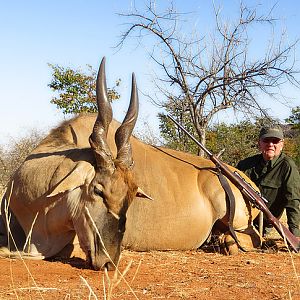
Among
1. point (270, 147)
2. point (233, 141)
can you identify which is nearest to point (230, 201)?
point (270, 147)

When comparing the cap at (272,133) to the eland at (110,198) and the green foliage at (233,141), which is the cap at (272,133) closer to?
the eland at (110,198)

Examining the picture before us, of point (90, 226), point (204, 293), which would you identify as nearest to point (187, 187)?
point (90, 226)

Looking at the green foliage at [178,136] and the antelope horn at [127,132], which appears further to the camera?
the green foliage at [178,136]

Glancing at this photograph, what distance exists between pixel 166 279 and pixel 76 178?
1.02 meters

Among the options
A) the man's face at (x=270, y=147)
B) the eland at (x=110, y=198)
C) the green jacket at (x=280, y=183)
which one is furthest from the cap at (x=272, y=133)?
the eland at (x=110, y=198)

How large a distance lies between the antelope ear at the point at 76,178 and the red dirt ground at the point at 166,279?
0.54m

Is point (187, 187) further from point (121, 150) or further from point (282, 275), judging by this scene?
point (282, 275)

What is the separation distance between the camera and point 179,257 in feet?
15.5

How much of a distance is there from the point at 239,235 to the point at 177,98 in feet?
22.0

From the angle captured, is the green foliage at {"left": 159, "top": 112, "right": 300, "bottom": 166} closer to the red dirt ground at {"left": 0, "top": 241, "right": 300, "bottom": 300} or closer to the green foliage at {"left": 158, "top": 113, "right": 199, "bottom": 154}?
the green foliage at {"left": 158, "top": 113, "right": 199, "bottom": 154}

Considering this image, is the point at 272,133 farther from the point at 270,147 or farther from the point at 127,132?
the point at 127,132

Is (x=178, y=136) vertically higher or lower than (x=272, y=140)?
higher

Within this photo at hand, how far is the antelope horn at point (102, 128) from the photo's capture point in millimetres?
4043

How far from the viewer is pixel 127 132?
4.30m
